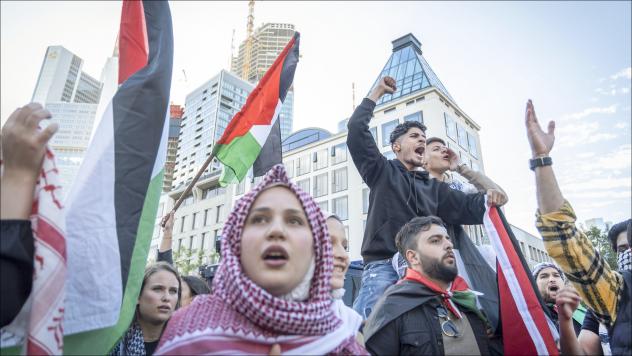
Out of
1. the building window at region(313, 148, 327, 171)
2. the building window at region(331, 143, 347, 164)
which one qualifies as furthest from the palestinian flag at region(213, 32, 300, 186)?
the building window at region(313, 148, 327, 171)

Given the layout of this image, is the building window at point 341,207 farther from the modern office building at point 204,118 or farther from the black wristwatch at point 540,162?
the modern office building at point 204,118

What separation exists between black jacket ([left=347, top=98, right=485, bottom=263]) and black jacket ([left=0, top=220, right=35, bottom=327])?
2.64m

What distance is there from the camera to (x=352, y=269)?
7992mm

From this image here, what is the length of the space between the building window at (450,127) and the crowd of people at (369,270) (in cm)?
3063

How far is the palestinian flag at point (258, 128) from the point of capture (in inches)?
188

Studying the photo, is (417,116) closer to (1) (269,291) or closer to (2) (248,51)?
(1) (269,291)

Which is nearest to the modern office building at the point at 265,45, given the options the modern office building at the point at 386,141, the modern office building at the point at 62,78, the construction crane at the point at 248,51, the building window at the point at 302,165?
the construction crane at the point at 248,51

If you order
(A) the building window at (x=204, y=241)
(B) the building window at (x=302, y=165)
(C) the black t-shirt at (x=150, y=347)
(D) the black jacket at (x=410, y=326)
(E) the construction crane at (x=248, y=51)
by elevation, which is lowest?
(C) the black t-shirt at (x=150, y=347)

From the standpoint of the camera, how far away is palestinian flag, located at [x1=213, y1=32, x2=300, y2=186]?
4777mm

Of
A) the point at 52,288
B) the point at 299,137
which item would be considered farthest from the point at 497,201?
the point at 299,137

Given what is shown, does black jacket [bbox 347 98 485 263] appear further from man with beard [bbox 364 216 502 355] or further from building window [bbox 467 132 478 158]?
building window [bbox 467 132 478 158]

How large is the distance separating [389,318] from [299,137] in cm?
4146

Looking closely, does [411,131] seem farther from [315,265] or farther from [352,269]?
[352,269]

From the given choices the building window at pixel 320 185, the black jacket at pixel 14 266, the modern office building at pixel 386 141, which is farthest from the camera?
the building window at pixel 320 185
